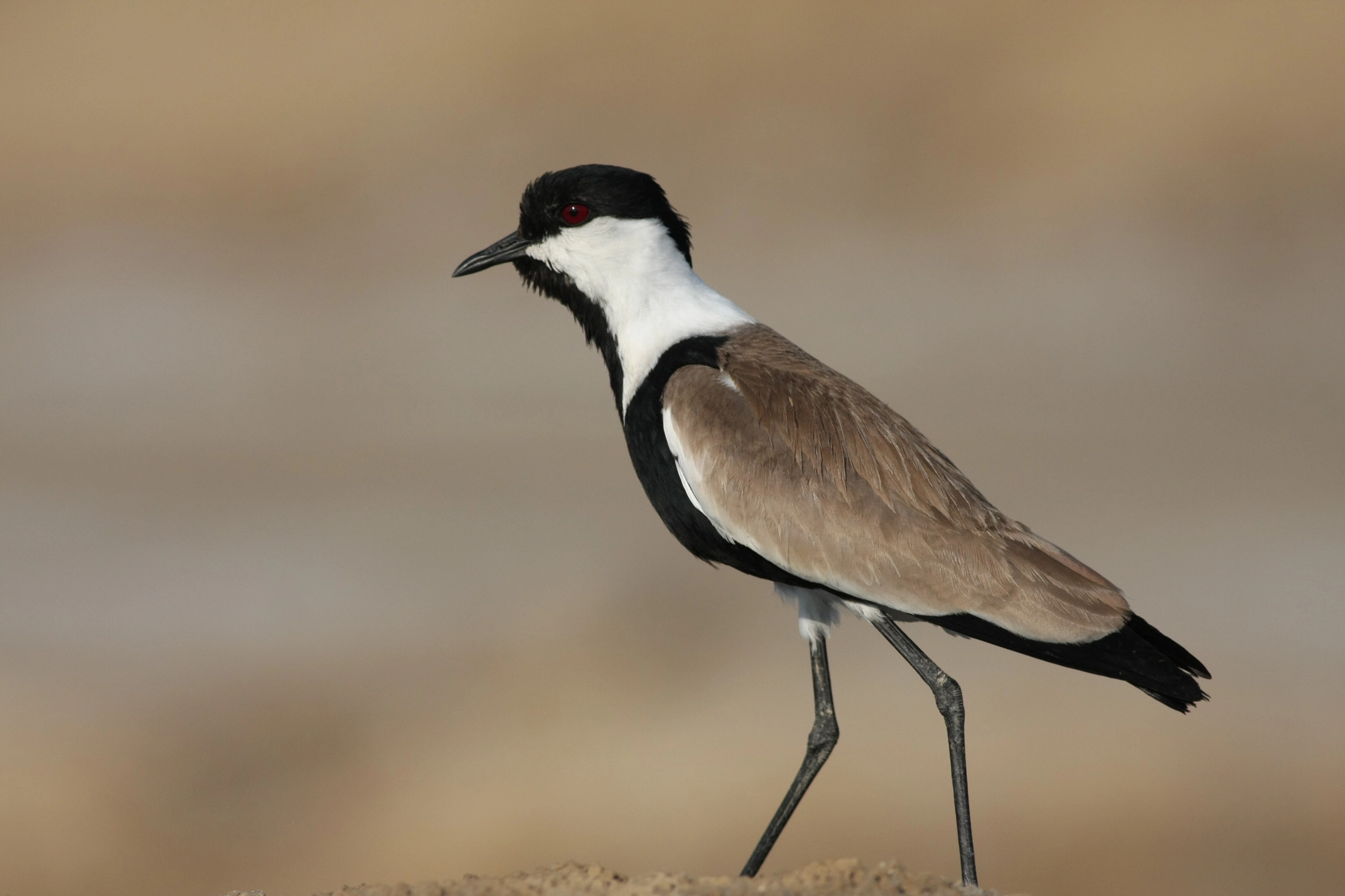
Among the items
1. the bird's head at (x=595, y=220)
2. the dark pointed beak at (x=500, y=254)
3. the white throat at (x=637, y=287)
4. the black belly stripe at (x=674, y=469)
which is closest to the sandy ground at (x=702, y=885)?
the black belly stripe at (x=674, y=469)

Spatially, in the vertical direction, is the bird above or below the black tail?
above

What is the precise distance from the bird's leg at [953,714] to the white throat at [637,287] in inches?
57.3

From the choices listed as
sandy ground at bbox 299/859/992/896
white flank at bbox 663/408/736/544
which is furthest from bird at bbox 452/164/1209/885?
sandy ground at bbox 299/859/992/896

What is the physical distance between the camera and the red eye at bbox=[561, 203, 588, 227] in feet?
22.9

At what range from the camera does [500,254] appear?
7145 mm

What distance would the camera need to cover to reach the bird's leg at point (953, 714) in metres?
5.98

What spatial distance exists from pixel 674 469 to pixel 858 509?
0.75m

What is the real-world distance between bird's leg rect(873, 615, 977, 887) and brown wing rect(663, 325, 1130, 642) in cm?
25

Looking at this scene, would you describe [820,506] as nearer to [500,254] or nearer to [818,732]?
[818,732]

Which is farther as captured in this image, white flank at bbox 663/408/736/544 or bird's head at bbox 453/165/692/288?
bird's head at bbox 453/165/692/288

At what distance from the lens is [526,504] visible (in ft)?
52.8

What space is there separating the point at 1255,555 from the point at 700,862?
6526 millimetres

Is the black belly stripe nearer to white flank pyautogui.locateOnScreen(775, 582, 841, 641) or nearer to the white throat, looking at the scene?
the white throat

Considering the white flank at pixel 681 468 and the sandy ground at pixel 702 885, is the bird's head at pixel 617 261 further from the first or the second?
the sandy ground at pixel 702 885
